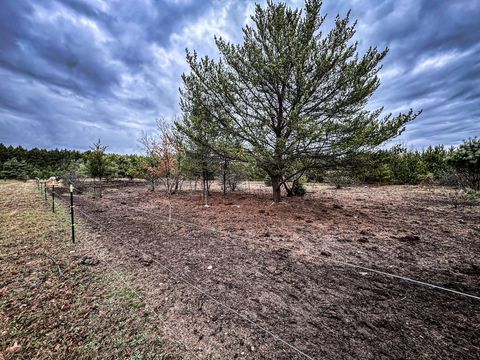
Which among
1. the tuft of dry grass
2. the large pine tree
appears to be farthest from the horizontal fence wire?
the large pine tree

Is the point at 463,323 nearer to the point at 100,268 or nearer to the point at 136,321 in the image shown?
the point at 136,321

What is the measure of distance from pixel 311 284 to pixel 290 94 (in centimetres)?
741

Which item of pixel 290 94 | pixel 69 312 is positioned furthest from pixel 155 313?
pixel 290 94

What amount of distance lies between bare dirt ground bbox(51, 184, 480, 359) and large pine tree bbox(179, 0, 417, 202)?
285 cm

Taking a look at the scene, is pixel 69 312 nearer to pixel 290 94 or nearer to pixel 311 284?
pixel 311 284

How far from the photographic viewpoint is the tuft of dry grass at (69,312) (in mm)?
2178

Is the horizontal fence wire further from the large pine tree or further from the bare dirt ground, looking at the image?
the large pine tree

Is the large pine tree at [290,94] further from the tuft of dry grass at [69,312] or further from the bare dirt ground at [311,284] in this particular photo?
the tuft of dry grass at [69,312]

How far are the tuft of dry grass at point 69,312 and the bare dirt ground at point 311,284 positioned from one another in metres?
0.31

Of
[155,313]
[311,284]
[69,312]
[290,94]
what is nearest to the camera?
[155,313]

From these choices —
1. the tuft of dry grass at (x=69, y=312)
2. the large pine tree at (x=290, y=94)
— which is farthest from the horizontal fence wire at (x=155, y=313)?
the large pine tree at (x=290, y=94)

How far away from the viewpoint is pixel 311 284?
323 centimetres

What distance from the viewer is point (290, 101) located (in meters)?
8.54

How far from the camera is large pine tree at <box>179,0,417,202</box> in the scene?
7.35m
